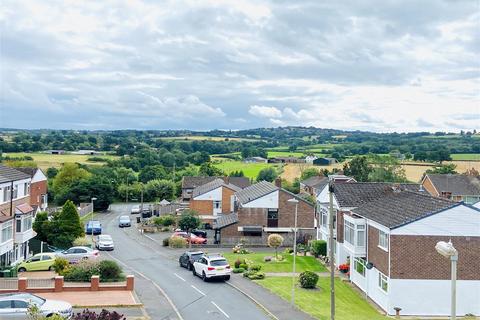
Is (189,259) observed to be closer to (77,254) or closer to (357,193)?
(77,254)

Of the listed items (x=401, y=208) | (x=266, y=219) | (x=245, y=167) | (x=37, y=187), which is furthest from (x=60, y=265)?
(x=245, y=167)

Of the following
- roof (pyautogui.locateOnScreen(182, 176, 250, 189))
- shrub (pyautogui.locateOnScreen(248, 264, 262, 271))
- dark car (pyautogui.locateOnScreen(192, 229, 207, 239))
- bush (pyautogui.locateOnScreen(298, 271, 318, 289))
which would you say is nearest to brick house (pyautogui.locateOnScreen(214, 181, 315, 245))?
dark car (pyautogui.locateOnScreen(192, 229, 207, 239))

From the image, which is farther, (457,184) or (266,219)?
(457,184)

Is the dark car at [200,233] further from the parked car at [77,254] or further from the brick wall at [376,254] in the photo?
the brick wall at [376,254]

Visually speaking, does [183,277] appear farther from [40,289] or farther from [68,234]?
[68,234]

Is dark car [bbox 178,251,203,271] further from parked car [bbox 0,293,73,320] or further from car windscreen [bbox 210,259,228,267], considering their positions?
parked car [bbox 0,293,73,320]

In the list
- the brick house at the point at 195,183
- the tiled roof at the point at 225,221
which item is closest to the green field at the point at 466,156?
the brick house at the point at 195,183
